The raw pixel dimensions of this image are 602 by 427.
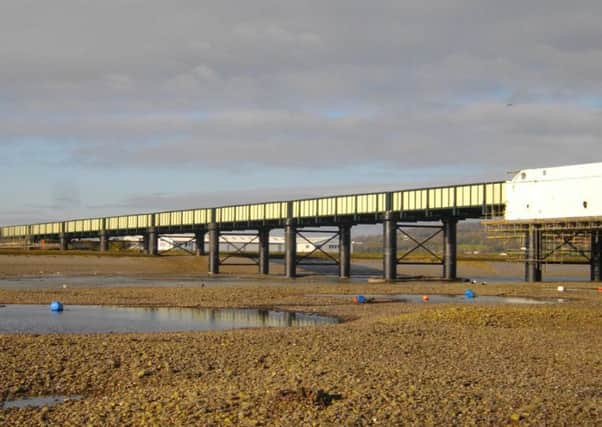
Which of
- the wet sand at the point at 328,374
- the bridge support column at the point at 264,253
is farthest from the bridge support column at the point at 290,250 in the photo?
the wet sand at the point at 328,374

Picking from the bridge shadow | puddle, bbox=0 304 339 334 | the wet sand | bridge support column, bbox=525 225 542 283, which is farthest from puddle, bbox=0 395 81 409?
the bridge shadow

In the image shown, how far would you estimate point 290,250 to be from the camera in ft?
287

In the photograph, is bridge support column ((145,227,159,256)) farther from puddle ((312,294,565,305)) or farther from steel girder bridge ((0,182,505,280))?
puddle ((312,294,565,305))

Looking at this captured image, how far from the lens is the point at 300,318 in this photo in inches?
1356

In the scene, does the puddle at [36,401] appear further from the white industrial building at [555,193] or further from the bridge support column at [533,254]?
the bridge support column at [533,254]

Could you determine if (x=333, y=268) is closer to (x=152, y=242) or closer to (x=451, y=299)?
(x=152, y=242)

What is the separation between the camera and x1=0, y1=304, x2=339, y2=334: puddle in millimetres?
28828

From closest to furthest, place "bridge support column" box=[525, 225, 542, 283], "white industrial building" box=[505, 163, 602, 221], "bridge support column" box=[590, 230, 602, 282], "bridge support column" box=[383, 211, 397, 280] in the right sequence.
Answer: "white industrial building" box=[505, 163, 602, 221], "bridge support column" box=[525, 225, 542, 283], "bridge support column" box=[590, 230, 602, 282], "bridge support column" box=[383, 211, 397, 280]

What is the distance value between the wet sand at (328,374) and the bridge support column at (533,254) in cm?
3369

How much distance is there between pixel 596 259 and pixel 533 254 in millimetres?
6981

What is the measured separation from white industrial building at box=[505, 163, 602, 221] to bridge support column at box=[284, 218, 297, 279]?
97.1 feet

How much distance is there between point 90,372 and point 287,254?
228ft

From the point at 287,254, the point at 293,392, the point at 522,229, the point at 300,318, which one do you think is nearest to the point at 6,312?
the point at 300,318

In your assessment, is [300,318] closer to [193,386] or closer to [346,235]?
[193,386]
